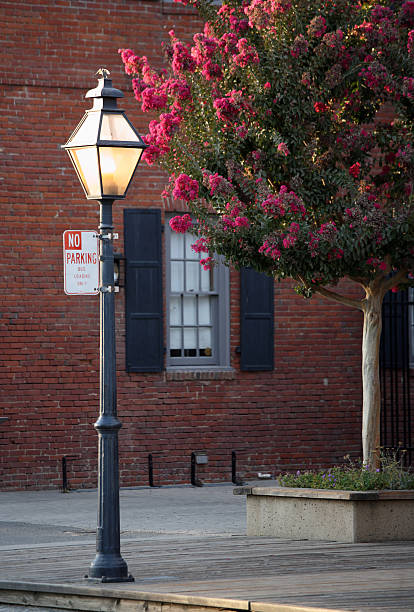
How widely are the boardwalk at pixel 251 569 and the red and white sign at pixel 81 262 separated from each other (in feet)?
6.91

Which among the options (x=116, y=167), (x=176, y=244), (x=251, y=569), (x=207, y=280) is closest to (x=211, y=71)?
(x=116, y=167)

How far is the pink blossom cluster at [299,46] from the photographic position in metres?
11.0

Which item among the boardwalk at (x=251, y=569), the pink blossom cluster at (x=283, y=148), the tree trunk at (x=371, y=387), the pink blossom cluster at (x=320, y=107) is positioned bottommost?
the boardwalk at (x=251, y=569)

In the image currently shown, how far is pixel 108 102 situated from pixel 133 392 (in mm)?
7884

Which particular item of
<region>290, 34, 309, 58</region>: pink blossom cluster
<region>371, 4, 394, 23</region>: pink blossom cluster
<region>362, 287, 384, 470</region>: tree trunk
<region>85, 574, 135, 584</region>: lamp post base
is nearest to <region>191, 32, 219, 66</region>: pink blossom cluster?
<region>290, 34, 309, 58</region>: pink blossom cluster

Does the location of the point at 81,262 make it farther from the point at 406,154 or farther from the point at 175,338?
the point at 175,338

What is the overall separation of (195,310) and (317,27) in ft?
21.0

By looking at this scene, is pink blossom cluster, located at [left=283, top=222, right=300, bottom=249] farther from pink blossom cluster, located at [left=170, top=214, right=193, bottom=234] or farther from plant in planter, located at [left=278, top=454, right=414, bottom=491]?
plant in planter, located at [left=278, top=454, right=414, bottom=491]

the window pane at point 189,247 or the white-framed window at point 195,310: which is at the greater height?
the window pane at point 189,247

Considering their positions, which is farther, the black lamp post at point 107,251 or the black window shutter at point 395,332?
the black window shutter at point 395,332

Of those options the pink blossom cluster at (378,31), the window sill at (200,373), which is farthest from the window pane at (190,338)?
the pink blossom cluster at (378,31)

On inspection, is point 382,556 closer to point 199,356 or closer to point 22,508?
point 22,508

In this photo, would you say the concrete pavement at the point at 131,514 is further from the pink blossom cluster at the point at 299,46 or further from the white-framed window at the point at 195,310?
the pink blossom cluster at the point at 299,46

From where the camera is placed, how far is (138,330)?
1605 cm
